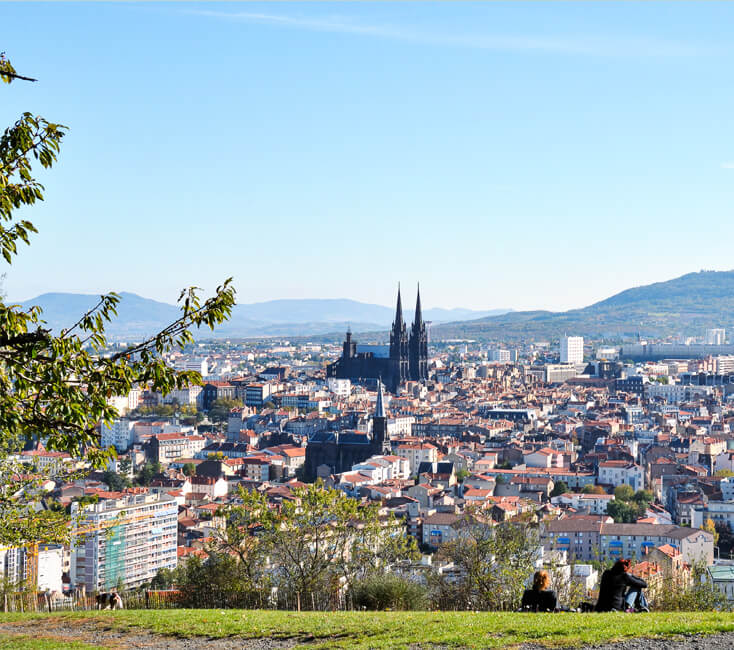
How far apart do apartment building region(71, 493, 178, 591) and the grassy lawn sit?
87.1ft

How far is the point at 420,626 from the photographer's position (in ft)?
32.4

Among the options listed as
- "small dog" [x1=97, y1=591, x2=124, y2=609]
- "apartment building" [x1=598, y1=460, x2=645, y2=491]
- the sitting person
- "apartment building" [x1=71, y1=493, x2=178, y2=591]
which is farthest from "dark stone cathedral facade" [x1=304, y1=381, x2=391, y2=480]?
the sitting person

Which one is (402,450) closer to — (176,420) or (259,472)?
(259,472)

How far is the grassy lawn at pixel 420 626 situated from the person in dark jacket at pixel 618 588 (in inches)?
18.4

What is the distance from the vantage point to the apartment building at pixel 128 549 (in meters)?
38.2

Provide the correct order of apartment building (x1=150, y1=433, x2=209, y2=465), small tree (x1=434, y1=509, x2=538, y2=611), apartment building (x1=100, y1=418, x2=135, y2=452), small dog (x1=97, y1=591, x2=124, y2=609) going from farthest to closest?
apartment building (x1=100, y1=418, x2=135, y2=452), apartment building (x1=150, y1=433, x2=209, y2=465), small tree (x1=434, y1=509, x2=538, y2=611), small dog (x1=97, y1=591, x2=124, y2=609)

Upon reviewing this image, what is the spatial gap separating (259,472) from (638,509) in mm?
23793

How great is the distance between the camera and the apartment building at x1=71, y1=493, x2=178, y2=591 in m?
38.2

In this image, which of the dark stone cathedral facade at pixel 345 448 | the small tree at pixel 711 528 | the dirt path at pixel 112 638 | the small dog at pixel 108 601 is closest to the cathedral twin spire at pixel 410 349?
the dark stone cathedral facade at pixel 345 448

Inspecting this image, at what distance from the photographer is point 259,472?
212 ft

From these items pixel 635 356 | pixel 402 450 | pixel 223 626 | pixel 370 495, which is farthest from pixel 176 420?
pixel 635 356

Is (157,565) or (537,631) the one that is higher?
(537,631)

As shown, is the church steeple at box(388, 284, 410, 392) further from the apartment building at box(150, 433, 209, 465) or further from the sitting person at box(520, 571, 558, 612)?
the sitting person at box(520, 571, 558, 612)

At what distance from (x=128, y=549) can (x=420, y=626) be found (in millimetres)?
31392
